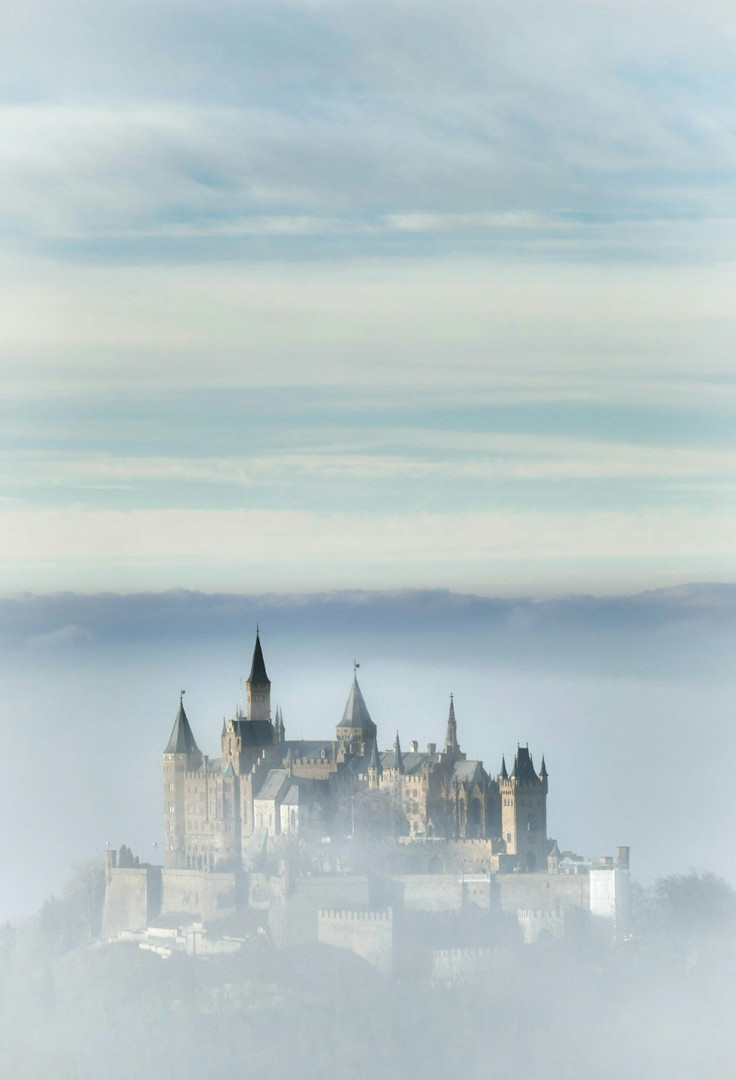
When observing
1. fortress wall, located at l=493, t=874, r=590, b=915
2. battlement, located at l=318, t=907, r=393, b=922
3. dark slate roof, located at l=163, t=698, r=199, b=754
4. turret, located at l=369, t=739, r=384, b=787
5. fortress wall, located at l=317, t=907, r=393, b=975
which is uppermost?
dark slate roof, located at l=163, t=698, r=199, b=754

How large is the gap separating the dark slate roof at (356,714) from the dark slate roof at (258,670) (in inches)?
48.4

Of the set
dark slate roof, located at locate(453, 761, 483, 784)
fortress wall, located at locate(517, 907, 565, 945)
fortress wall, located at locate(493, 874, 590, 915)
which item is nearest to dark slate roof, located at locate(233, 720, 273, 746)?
dark slate roof, located at locate(453, 761, 483, 784)

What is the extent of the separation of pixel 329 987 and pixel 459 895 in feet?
7.52

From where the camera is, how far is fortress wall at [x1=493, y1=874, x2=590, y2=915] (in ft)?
165

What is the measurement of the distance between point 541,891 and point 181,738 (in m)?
6.05

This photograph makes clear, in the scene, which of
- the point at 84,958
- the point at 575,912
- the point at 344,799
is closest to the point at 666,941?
the point at 575,912

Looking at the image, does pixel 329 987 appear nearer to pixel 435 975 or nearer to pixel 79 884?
pixel 435 975

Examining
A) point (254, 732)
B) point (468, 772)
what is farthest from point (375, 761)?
point (254, 732)

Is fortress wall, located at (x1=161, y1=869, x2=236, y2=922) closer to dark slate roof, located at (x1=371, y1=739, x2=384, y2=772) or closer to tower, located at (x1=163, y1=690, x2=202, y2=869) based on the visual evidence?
tower, located at (x1=163, y1=690, x2=202, y2=869)

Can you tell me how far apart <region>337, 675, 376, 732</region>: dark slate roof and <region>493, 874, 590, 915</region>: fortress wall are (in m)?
3.33

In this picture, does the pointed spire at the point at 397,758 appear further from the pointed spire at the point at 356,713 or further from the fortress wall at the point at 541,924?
the fortress wall at the point at 541,924

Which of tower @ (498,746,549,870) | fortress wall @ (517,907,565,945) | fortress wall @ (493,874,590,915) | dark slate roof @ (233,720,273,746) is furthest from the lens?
dark slate roof @ (233,720,273,746)

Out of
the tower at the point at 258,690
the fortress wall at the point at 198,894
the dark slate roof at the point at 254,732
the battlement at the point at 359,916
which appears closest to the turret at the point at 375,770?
the dark slate roof at the point at 254,732

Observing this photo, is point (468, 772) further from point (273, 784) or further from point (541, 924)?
point (273, 784)
